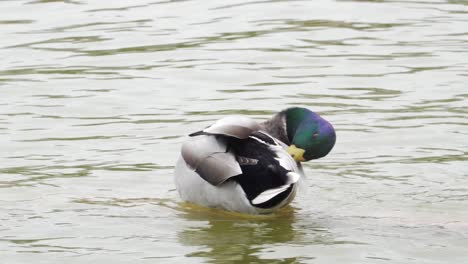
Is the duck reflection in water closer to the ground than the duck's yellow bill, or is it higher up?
closer to the ground

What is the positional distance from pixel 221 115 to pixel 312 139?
101 inches

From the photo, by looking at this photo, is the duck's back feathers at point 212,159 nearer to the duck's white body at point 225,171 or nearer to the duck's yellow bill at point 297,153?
the duck's white body at point 225,171

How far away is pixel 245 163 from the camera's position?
24.6ft

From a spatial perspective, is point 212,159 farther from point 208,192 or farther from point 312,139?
point 312,139

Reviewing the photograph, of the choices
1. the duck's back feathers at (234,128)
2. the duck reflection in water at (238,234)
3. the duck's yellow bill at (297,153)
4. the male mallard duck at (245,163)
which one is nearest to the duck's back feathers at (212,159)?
the male mallard duck at (245,163)

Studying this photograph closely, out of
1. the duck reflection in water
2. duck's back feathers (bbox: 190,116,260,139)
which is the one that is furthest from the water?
duck's back feathers (bbox: 190,116,260,139)

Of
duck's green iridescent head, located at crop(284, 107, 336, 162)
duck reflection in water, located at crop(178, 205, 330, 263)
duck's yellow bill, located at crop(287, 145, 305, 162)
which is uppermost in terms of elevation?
duck's green iridescent head, located at crop(284, 107, 336, 162)

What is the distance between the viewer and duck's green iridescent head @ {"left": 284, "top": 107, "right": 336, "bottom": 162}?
7.88 meters

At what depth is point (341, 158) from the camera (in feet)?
30.1

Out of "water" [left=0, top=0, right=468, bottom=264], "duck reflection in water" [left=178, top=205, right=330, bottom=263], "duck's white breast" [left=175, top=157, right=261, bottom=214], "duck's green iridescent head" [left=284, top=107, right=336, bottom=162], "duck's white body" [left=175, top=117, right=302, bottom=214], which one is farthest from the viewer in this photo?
"duck's green iridescent head" [left=284, top=107, right=336, bottom=162]

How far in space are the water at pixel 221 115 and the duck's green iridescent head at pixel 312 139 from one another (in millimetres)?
345

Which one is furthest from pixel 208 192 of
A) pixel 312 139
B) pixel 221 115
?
pixel 221 115

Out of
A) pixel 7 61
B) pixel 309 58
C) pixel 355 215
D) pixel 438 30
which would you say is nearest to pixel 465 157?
pixel 355 215

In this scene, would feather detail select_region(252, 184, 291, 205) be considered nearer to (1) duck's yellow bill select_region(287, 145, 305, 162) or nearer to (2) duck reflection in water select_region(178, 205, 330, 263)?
(2) duck reflection in water select_region(178, 205, 330, 263)
